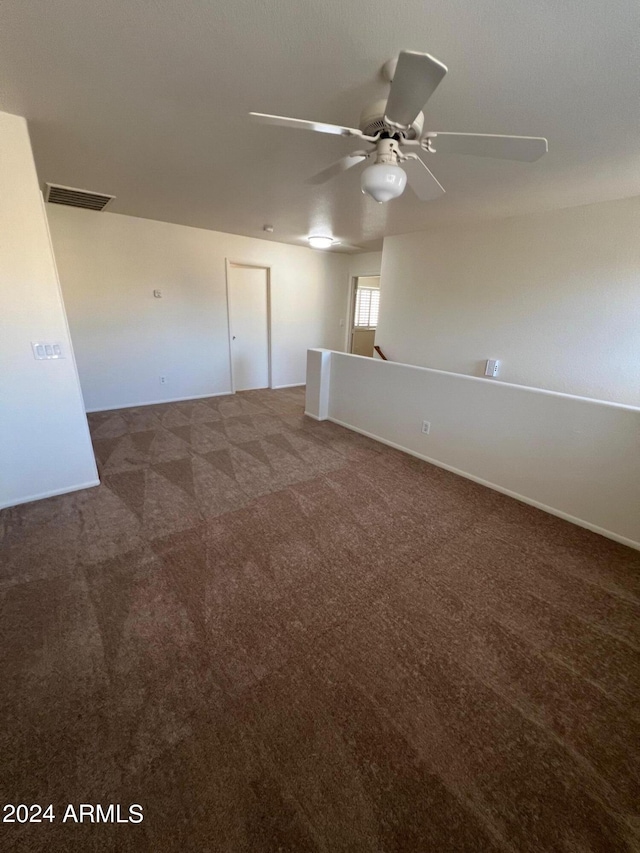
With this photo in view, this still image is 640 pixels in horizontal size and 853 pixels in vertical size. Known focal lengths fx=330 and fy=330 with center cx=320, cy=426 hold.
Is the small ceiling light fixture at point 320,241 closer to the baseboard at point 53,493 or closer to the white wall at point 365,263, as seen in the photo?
the white wall at point 365,263

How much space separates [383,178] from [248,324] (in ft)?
14.4

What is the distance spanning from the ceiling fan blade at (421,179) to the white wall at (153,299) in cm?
376

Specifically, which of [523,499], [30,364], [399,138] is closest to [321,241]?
[399,138]

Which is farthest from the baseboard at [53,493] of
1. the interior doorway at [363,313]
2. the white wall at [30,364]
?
the interior doorway at [363,313]

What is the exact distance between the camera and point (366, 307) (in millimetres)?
7254

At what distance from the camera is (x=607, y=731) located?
50.4 inches

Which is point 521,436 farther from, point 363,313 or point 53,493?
point 363,313

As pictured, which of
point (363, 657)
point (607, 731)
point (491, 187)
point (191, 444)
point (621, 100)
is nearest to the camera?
point (607, 731)

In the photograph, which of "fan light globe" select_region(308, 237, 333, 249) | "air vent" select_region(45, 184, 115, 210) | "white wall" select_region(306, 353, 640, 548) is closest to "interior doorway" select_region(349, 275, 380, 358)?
"fan light globe" select_region(308, 237, 333, 249)

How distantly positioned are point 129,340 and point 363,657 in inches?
185

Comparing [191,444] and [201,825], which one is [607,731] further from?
[191,444]

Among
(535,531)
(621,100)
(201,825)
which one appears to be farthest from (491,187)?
(201,825)

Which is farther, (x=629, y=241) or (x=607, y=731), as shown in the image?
(x=629, y=241)

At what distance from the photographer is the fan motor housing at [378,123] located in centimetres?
148
